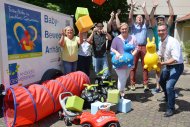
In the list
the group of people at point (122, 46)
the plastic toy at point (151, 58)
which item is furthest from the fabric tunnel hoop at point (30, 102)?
the plastic toy at point (151, 58)

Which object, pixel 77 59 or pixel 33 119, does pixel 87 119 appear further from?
pixel 77 59

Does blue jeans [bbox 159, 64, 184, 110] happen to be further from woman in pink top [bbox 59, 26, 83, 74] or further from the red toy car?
woman in pink top [bbox 59, 26, 83, 74]

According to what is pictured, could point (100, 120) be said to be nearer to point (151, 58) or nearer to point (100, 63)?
point (151, 58)

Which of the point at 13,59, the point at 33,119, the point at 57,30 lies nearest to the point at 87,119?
the point at 33,119

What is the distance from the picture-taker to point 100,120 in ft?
16.8

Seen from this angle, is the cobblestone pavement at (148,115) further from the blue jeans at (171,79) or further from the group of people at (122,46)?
the blue jeans at (171,79)

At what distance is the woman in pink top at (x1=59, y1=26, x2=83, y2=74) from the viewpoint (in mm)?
7695

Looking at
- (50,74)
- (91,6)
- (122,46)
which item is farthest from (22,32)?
(91,6)

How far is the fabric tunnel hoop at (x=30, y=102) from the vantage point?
5.23m

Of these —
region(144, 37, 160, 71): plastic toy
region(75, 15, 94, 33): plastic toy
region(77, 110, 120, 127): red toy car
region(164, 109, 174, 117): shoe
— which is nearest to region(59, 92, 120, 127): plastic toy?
region(77, 110, 120, 127): red toy car

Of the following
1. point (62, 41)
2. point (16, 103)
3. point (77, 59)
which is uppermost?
point (62, 41)

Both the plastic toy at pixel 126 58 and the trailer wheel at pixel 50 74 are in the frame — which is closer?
the plastic toy at pixel 126 58

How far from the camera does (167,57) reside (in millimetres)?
6207

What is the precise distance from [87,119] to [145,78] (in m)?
3.75
